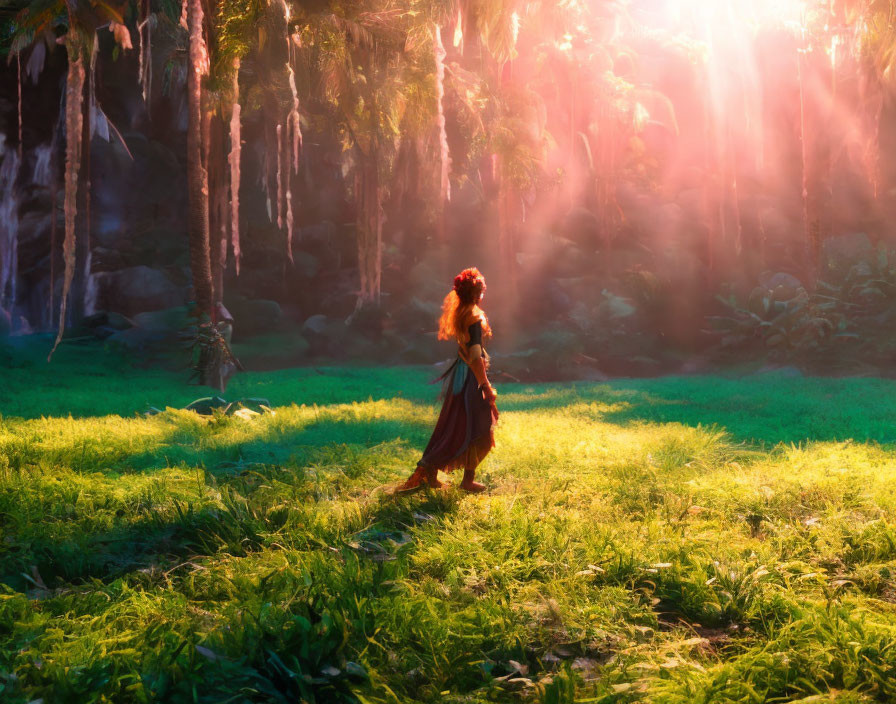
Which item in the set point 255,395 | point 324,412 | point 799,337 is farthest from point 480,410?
point 799,337

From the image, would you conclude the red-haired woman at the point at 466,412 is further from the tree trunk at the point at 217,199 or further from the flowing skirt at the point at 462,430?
the tree trunk at the point at 217,199

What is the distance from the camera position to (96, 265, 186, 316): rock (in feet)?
76.8

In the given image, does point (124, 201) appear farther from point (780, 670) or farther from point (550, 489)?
point (780, 670)

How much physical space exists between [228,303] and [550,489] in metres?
18.7

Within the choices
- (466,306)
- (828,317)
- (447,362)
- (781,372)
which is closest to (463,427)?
(466,306)

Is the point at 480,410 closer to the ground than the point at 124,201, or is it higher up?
closer to the ground

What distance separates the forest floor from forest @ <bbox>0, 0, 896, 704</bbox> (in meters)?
0.03

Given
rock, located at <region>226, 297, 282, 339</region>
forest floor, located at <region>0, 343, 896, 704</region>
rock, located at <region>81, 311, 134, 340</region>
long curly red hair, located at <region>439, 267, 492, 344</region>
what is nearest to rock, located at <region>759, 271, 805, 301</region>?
forest floor, located at <region>0, 343, 896, 704</region>

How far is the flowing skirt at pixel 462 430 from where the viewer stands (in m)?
6.07

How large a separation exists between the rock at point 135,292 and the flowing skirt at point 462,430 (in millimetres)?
19308

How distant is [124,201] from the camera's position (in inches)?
1018

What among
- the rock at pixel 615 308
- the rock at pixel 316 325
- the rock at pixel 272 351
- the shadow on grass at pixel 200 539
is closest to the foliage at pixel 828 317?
the rock at pixel 615 308

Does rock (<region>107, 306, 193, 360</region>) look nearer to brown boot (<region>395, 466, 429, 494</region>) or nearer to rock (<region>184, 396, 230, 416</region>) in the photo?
rock (<region>184, 396, 230, 416</region>)

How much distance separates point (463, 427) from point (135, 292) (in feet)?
66.6
